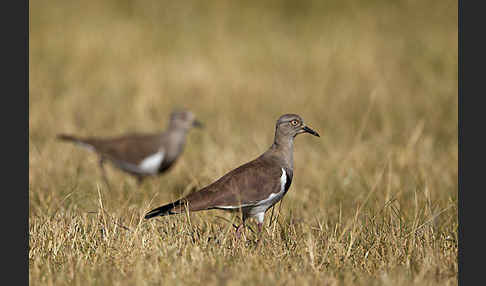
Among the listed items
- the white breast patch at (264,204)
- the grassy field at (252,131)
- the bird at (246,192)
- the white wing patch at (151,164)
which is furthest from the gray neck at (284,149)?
the white wing patch at (151,164)

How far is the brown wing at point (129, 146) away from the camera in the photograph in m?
8.35

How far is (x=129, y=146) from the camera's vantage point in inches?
332

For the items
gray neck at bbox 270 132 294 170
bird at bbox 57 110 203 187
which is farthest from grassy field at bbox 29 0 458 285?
gray neck at bbox 270 132 294 170

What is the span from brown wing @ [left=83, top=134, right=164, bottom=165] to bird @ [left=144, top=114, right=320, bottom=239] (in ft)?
10.2

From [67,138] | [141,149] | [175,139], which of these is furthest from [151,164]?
[67,138]

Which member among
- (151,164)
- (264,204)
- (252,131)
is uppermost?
(252,131)

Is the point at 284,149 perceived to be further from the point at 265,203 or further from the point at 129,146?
the point at 129,146

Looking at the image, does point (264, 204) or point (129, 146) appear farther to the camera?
point (129, 146)

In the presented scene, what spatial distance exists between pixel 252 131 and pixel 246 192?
175 inches

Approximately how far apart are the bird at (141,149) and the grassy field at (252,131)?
26 centimetres

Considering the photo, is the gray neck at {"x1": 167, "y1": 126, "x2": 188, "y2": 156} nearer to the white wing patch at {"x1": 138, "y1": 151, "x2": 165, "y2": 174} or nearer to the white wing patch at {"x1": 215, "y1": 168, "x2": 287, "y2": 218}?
the white wing patch at {"x1": 138, "y1": 151, "x2": 165, "y2": 174}

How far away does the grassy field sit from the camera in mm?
4555

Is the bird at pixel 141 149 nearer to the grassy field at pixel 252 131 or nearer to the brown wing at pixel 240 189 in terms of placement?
the grassy field at pixel 252 131

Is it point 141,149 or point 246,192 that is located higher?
point 141,149
